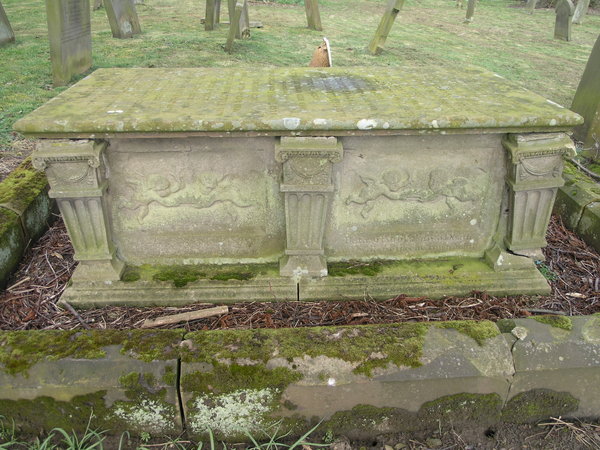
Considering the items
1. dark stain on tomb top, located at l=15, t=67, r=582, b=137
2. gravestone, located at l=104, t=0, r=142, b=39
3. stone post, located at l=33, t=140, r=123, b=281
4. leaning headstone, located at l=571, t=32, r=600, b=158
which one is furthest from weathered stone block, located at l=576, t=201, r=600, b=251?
gravestone, located at l=104, t=0, r=142, b=39

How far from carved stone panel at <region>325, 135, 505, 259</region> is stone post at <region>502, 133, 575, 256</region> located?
4.6 inches

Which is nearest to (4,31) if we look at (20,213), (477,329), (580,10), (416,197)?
(20,213)

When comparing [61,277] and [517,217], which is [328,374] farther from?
[61,277]

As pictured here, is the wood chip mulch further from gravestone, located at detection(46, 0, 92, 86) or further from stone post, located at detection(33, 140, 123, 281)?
gravestone, located at detection(46, 0, 92, 86)

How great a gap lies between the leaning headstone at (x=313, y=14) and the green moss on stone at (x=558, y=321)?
8435mm

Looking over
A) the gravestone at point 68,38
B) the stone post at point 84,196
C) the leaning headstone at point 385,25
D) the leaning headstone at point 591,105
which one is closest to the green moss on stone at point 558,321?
the stone post at point 84,196

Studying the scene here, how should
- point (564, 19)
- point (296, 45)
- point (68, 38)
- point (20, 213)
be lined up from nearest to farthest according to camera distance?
1. point (20, 213)
2. point (68, 38)
3. point (296, 45)
4. point (564, 19)

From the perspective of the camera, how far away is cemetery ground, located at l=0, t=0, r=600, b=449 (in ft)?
8.11

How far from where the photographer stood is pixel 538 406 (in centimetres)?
200

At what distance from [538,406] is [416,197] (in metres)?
1.20

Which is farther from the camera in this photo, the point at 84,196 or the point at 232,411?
the point at 84,196

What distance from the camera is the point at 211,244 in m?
2.65

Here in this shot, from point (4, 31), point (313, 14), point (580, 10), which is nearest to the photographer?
point (4, 31)

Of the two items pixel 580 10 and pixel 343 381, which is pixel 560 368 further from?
pixel 580 10
